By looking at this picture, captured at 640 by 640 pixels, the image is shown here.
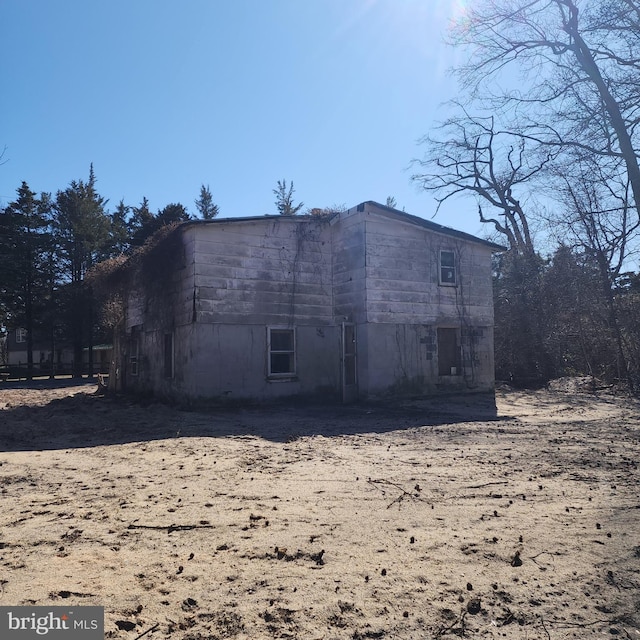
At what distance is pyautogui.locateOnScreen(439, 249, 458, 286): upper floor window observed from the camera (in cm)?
1702

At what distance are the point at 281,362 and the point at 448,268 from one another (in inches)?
244

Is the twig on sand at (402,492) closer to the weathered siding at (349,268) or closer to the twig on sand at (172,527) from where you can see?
the twig on sand at (172,527)

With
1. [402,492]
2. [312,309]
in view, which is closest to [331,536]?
[402,492]

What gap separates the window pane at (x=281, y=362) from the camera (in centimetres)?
1510

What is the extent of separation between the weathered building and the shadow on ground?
34.7 inches

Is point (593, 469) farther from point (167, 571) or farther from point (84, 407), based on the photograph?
point (84, 407)

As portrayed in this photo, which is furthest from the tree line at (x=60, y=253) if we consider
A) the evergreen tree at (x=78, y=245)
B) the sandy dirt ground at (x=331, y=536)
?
the sandy dirt ground at (x=331, y=536)

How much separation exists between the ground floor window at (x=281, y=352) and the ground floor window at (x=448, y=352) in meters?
4.79

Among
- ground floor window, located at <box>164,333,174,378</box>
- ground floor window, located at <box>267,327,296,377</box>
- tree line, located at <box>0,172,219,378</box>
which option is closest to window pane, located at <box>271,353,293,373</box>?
ground floor window, located at <box>267,327,296,377</box>

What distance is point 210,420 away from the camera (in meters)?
12.1

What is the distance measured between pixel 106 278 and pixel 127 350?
2668 mm

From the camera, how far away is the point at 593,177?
762 cm

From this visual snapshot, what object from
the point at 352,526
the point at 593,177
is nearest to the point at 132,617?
the point at 352,526

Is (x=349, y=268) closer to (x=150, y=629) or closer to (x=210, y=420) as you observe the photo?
(x=210, y=420)
